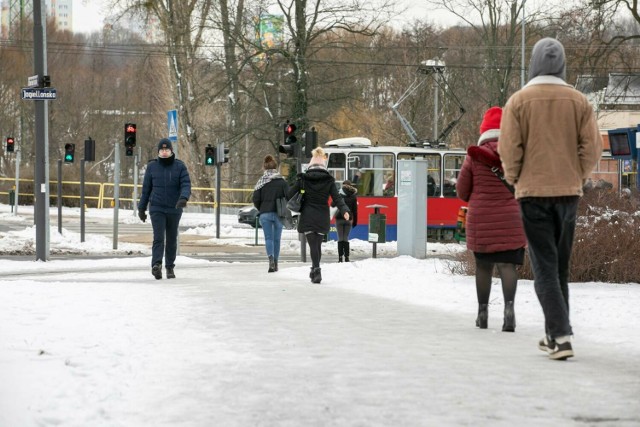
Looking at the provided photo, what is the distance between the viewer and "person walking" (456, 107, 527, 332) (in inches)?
367

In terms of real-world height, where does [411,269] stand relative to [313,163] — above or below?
below

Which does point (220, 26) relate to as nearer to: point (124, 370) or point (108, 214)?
point (108, 214)

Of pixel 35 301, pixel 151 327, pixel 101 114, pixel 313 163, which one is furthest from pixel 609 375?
pixel 101 114

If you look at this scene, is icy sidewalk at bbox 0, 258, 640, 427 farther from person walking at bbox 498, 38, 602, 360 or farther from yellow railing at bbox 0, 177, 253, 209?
yellow railing at bbox 0, 177, 253, 209

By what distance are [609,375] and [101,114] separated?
241 ft

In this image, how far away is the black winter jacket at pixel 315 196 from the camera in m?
15.4

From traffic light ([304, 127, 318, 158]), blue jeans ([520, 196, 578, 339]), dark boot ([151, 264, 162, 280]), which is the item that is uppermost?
traffic light ([304, 127, 318, 158])

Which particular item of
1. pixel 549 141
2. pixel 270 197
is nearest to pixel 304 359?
pixel 549 141

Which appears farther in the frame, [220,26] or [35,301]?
[220,26]

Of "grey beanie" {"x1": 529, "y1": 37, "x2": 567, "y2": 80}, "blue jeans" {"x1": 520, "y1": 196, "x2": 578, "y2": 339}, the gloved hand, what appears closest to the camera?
"blue jeans" {"x1": 520, "y1": 196, "x2": 578, "y2": 339}

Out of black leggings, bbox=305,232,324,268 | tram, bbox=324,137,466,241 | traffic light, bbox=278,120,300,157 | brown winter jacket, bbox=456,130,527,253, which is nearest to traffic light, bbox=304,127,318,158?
traffic light, bbox=278,120,300,157

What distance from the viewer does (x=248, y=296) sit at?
41.8 ft

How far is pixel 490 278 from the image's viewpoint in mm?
9531

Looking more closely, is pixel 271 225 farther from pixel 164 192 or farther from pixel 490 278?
pixel 490 278
